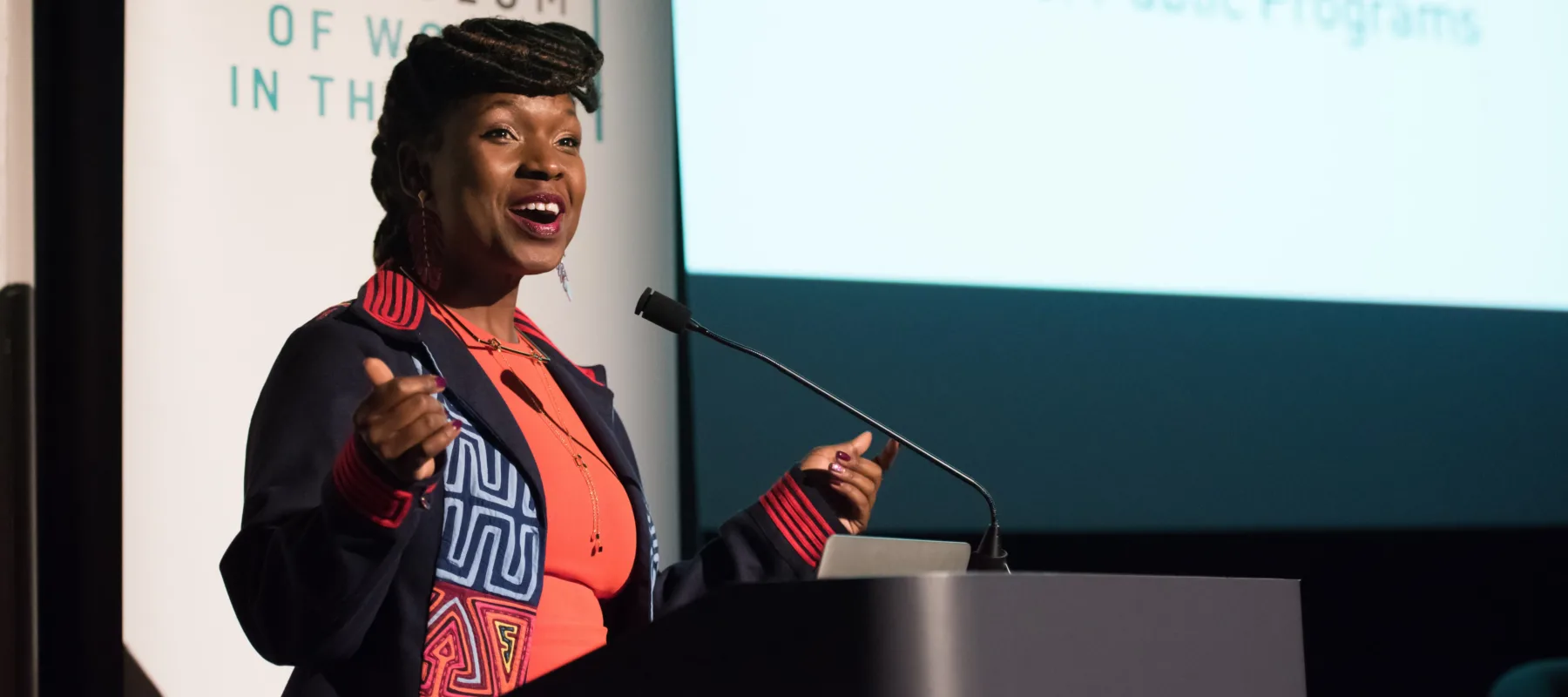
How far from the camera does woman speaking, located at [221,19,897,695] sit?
3.88ft

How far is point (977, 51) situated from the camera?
261cm

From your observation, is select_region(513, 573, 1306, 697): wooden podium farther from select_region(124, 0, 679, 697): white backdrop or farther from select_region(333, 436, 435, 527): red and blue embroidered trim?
select_region(124, 0, 679, 697): white backdrop

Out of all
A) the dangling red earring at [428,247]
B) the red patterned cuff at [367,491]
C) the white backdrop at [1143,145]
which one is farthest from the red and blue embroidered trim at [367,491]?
the white backdrop at [1143,145]

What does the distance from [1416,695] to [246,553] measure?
2.81 metres

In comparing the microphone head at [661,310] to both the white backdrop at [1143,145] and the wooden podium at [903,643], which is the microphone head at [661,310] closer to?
the wooden podium at [903,643]

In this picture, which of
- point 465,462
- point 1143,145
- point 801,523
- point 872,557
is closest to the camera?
point 872,557

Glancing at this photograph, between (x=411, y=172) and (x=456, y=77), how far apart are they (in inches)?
4.8

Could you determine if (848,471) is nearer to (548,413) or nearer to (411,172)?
(548,413)

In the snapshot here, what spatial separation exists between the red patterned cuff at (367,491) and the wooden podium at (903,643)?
0.76 ft

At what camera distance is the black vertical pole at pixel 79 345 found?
6.29 ft

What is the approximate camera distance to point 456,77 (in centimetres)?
159

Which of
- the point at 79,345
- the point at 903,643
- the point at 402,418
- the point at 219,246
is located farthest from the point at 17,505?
the point at 903,643

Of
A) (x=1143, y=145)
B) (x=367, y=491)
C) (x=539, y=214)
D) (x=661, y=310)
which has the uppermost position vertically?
(x=1143, y=145)

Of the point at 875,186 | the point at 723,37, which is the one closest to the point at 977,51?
the point at 875,186
